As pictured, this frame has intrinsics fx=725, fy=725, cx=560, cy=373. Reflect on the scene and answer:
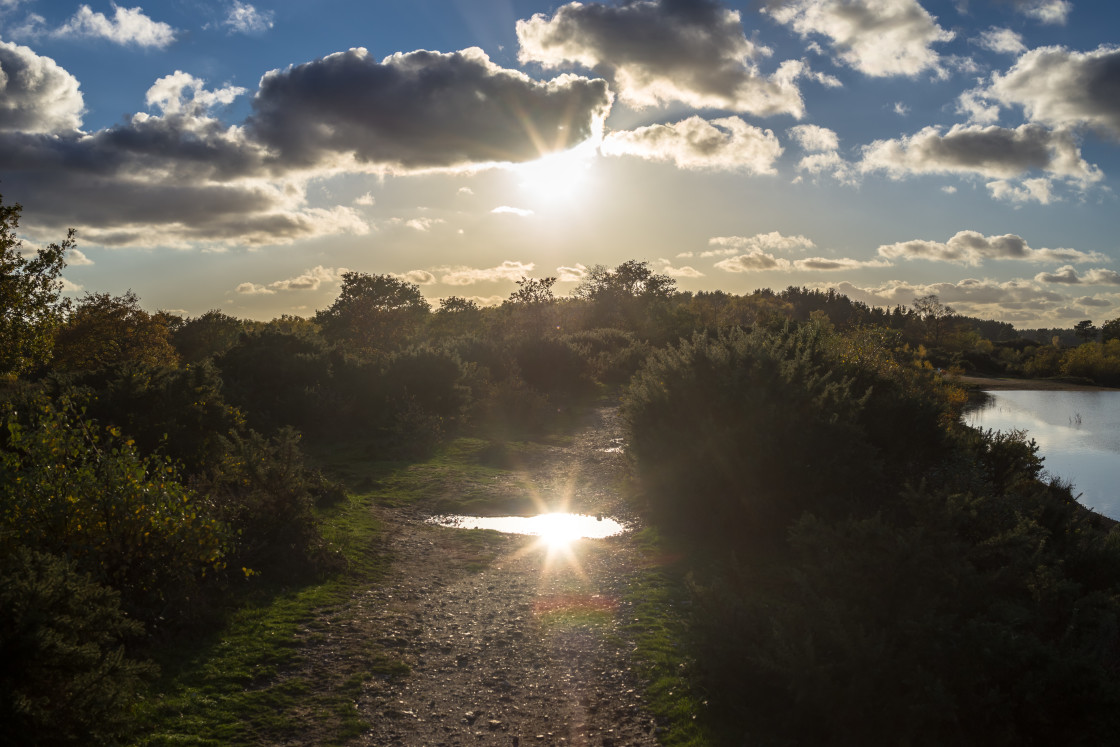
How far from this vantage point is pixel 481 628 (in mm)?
7805

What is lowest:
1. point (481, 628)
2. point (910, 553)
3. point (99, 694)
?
point (481, 628)

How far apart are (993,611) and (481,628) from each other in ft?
15.9

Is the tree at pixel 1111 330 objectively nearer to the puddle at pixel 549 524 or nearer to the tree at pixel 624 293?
the tree at pixel 624 293

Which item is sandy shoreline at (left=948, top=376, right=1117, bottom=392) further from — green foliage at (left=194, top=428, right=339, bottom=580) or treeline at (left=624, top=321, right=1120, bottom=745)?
green foliage at (left=194, top=428, right=339, bottom=580)

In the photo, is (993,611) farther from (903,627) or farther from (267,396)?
(267,396)

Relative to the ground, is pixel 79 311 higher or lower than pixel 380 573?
higher

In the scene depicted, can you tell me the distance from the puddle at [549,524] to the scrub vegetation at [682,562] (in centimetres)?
70

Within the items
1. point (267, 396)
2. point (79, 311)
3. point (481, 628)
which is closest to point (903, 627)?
point (481, 628)

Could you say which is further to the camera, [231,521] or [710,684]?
[231,521]

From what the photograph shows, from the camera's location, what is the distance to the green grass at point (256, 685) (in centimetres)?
544

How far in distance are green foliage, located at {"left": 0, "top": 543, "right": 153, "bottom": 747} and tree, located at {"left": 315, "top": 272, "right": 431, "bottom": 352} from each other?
5038cm

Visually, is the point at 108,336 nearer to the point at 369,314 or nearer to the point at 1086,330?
the point at 369,314

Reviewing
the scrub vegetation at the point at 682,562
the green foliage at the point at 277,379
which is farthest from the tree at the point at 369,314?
the scrub vegetation at the point at 682,562

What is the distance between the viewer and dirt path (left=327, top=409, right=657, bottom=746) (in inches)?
232
